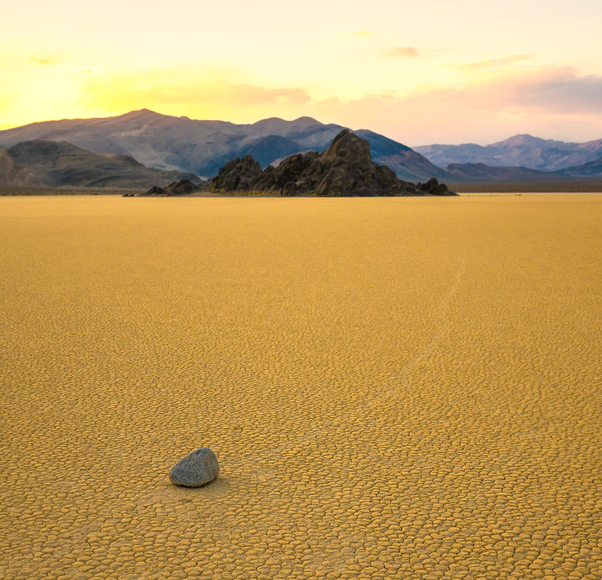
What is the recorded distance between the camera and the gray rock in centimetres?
356

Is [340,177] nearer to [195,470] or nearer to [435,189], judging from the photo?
[435,189]

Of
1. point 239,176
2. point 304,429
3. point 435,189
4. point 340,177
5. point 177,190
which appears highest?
point 239,176

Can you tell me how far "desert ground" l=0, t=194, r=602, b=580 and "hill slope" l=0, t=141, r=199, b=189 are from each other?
469 feet

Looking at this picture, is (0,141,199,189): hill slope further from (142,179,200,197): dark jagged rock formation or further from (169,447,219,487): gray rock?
(169,447,219,487): gray rock

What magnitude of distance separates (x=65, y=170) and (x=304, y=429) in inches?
6702

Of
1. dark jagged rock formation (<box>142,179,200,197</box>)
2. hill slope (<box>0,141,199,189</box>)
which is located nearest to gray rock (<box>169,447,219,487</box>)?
dark jagged rock formation (<box>142,179,200,197</box>)

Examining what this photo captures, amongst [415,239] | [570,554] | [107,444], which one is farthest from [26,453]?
[415,239]

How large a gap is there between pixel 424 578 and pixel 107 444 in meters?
2.33

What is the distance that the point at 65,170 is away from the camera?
16075cm

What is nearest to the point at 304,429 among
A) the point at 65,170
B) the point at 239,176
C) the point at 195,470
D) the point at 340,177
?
the point at 195,470

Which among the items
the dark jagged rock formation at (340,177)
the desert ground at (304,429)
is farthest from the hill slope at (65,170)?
the desert ground at (304,429)

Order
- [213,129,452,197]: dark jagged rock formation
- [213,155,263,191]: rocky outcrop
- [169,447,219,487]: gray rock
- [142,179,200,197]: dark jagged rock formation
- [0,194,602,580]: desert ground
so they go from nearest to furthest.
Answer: [0,194,602,580]: desert ground → [169,447,219,487]: gray rock → [213,129,452,197]: dark jagged rock formation → [142,179,200,197]: dark jagged rock formation → [213,155,263,191]: rocky outcrop

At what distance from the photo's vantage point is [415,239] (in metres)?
18.2

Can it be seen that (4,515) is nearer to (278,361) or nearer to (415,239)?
(278,361)
